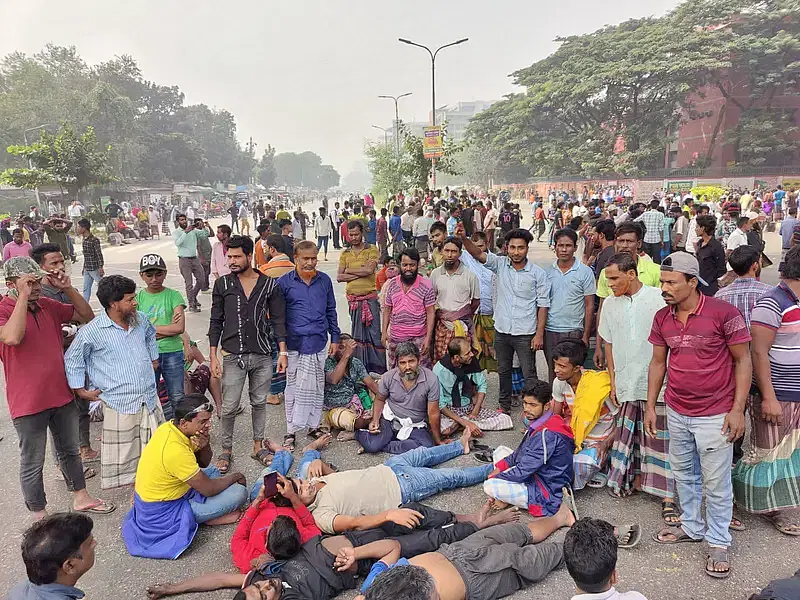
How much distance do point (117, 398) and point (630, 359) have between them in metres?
3.58

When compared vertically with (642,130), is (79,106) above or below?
above

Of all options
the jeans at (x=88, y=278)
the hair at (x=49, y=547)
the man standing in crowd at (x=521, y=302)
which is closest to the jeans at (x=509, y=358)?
the man standing in crowd at (x=521, y=302)

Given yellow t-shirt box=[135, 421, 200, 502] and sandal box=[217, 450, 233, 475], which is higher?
yellow t-shirt box=[135, 421, 200, 502]

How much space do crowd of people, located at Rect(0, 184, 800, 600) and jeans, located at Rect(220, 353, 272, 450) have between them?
0.02 metres

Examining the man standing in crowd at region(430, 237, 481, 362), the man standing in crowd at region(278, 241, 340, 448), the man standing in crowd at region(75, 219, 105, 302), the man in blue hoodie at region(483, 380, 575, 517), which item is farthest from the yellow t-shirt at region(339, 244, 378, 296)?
the man standing in crowd at region(75, 219, 105, 302)

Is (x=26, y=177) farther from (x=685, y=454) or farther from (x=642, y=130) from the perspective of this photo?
(x=642, y=130)

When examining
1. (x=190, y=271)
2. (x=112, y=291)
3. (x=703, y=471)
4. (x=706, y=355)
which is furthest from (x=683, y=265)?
(x=190, y=271)

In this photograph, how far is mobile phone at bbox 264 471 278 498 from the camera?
320 cm

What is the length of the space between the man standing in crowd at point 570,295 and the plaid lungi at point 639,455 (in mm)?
1132

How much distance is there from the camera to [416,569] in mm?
2057

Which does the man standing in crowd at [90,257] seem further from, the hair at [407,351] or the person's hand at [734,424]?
the person's hand at [734,424]

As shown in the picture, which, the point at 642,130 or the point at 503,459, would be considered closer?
the point at 503,459

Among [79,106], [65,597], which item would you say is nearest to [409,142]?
[65,597]

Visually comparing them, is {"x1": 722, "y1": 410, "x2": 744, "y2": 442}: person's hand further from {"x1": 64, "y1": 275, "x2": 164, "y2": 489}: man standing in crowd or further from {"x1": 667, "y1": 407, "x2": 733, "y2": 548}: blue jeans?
{"x1": 64, "y1": 275, "x2": 164, "y2": 489}: man standing in crowd
